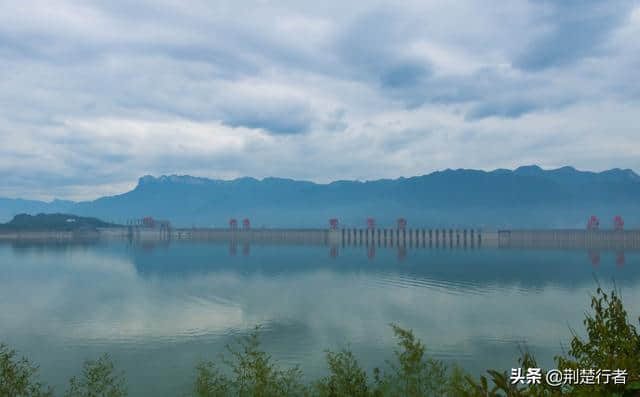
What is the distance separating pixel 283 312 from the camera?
55000 mm

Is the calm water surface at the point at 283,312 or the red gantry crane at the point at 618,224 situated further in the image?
the red gantry crane at the point at 618,224

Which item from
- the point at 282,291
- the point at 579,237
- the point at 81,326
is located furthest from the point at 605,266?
the point at 81,326

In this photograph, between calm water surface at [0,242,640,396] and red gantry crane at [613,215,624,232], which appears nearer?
calm water surface at [0,242,640,396]

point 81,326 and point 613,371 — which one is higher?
point 613,371

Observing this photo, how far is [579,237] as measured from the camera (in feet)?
624

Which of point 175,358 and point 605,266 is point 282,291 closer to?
point 175,358

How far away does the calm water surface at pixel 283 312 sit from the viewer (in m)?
37.1

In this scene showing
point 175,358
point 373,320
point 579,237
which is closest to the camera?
point 175,358

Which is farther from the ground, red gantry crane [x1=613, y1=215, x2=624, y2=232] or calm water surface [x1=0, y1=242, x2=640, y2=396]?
red gantry crane [x1=613, y1=215, x2=624, y2=232]

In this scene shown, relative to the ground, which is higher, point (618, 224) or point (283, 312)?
point (618, 224)

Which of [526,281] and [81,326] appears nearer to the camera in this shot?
[81,326]

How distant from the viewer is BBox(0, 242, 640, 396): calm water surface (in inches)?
1462

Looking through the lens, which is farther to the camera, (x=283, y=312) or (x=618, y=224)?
(x=618, y=224)

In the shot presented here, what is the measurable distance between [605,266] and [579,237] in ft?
298
